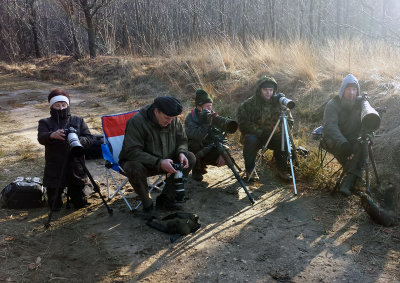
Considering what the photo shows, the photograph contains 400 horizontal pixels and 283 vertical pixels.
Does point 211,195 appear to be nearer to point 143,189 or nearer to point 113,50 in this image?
point 143,189

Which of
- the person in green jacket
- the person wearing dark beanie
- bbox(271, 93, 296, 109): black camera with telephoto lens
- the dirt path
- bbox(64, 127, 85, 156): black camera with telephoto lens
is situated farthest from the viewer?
the person in green jacket

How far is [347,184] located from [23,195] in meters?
→ 3.30

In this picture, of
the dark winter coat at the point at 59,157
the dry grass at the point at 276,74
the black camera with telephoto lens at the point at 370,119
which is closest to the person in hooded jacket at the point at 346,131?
the black camera with telephoto lens at the point at 370,119

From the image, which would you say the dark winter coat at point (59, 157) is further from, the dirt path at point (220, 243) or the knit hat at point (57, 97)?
the dirt path at point (220, 243)

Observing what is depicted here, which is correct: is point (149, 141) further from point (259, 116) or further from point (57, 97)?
point (259, 116)

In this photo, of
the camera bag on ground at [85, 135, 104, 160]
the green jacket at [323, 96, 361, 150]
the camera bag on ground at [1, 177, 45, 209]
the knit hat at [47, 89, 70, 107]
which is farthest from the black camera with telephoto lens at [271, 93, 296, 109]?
the camera bag on ground at [1, 177, 45, 209]

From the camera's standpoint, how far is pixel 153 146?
333 centimetres

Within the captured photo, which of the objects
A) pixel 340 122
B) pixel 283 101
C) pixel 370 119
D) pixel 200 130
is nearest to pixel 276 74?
pixel 340 122

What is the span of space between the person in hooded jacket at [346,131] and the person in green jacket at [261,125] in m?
0.48

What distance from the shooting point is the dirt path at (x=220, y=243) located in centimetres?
255

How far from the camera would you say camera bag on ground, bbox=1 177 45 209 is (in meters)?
3.60

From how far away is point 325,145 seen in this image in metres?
4.05

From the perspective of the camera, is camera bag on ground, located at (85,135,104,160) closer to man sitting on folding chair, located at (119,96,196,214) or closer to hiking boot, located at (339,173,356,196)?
man sitting on folding chair, located at (119,96,196,214)

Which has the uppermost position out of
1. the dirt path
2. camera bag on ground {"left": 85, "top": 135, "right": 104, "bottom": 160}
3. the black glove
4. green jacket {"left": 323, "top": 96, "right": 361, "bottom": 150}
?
green jacket {"left": 323, "top": 96, "right": 361, "bottom": 150}
